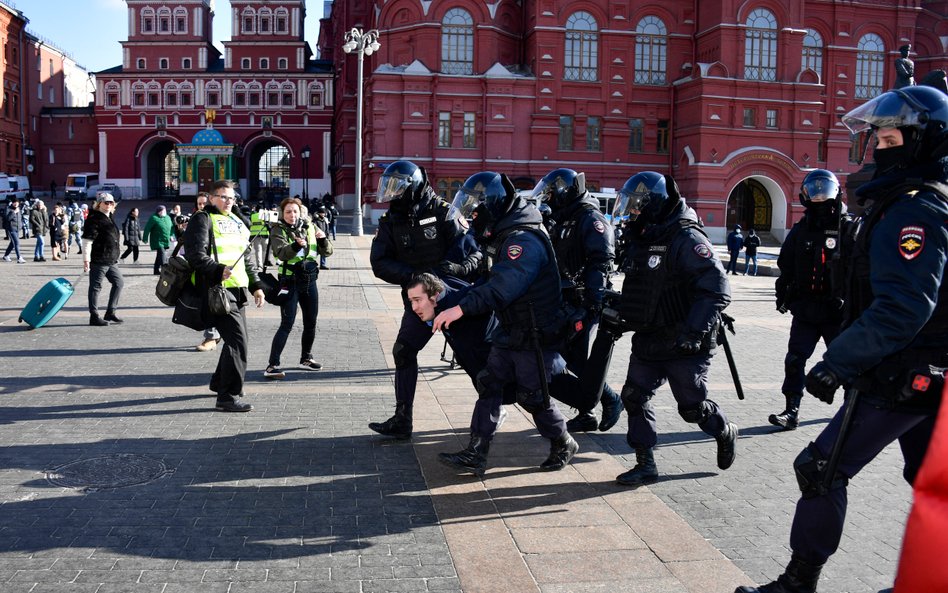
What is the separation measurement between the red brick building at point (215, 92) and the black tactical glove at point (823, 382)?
6521 centimetres

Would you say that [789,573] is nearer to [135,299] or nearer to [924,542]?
[924,542]

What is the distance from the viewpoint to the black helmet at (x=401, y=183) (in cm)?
654

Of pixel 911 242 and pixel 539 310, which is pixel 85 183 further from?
pixel 911 242

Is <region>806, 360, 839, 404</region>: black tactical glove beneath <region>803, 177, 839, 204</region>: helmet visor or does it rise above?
beneath

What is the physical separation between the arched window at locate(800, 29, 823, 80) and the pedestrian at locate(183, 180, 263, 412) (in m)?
47.6

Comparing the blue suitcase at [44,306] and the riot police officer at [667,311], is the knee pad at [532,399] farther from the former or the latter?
the blue suitcase at [44,306]

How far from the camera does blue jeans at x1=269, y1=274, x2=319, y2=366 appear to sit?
8.74 meters

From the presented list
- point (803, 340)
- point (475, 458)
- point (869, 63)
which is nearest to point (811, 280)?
point (803, 340)

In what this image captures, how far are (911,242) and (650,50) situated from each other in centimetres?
4668

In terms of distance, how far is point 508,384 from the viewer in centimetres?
560

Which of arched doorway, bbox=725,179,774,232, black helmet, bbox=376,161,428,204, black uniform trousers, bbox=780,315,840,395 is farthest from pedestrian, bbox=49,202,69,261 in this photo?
arched doorway, bbox=725,179,774,232

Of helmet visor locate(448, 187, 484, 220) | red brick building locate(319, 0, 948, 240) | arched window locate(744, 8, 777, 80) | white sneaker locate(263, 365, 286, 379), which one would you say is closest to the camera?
helmet visor locate(448, 187, 484, 220)

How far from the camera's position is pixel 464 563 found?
4.10 metres

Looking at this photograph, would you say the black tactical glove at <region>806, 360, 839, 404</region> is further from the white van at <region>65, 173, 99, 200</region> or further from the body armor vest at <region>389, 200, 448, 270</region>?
A: the white van at <region>65, 173, 99, 200</region>
